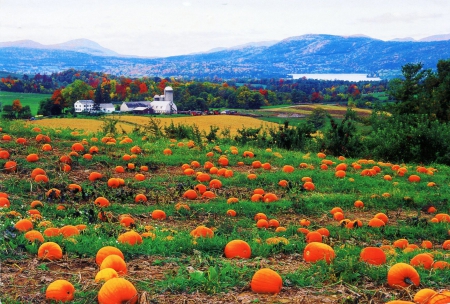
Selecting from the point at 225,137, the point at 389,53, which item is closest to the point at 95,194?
the point at 225,137

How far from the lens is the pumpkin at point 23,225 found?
239 inches

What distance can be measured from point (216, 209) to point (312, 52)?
15754cm

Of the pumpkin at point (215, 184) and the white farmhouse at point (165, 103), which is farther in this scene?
the white farmhouse at point (165, 103)

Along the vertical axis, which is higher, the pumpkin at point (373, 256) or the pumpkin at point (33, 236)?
the pumpkin at point (33, 236)

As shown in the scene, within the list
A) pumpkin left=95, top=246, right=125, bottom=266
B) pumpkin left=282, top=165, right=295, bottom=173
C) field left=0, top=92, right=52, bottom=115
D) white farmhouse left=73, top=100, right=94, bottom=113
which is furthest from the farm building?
pumpkin left=95, top=246, right=125, bottom=266

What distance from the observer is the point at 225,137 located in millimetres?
19859

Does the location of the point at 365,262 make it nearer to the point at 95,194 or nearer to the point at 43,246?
the point at 43,246

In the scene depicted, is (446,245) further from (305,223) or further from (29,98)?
(29,98)

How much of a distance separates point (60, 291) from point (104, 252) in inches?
40.0

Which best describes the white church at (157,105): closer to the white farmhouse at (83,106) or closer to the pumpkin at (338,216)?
the white farmhouse at (83,106)

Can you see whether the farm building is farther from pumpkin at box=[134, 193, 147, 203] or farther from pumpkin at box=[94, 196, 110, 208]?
pumpkin at box=[94, 196, 110, 208]

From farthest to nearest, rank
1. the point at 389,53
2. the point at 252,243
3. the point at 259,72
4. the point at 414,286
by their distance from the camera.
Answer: the point at 259,72 < the point at 389,53 < the point at 252,243 < the point at 414,286

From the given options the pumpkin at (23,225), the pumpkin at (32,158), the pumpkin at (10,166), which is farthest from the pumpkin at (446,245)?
the pumpkin at (32,158)

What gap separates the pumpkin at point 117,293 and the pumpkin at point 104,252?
39.5 inches
